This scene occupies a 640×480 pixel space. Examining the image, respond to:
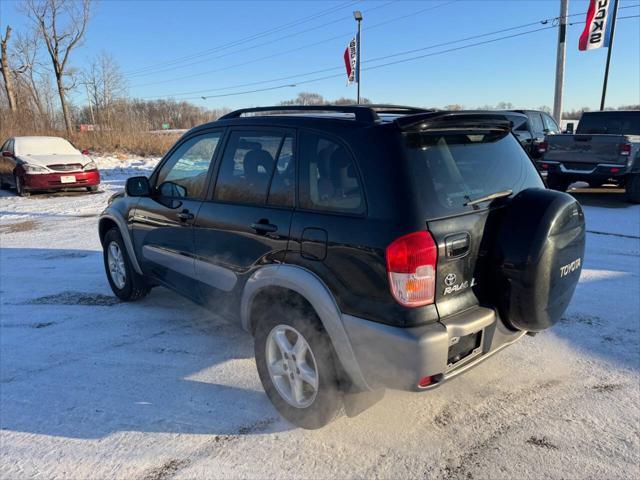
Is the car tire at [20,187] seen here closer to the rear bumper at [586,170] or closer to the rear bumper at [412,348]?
the rear bumper at [412,348]

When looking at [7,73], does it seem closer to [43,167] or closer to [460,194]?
[43,167]

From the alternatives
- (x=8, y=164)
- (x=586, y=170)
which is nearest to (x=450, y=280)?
(x=586, y=170)

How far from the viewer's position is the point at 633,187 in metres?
9.29

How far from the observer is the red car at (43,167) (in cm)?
1178

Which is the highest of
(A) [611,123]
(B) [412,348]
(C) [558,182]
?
(A) [611,123]

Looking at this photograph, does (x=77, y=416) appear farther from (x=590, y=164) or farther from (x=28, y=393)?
(x=590, y=164)

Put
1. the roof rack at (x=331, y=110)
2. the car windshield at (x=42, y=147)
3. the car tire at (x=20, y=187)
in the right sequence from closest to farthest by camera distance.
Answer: the roof rack at (x=331, y=110)
the car tire at (x=20, y=187)
the car windshield at (x=42, y=147)

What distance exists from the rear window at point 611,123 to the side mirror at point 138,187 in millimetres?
11486

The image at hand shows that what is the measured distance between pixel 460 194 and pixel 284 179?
1.04m

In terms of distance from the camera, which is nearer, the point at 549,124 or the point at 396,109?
the point at 396,109

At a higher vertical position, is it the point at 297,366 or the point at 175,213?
the point at 175,213

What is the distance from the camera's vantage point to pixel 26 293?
5.02 meters

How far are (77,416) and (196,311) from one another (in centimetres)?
167

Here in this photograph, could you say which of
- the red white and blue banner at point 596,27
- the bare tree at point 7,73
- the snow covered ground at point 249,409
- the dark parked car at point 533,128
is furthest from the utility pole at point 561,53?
the bare tree at point 7,73
